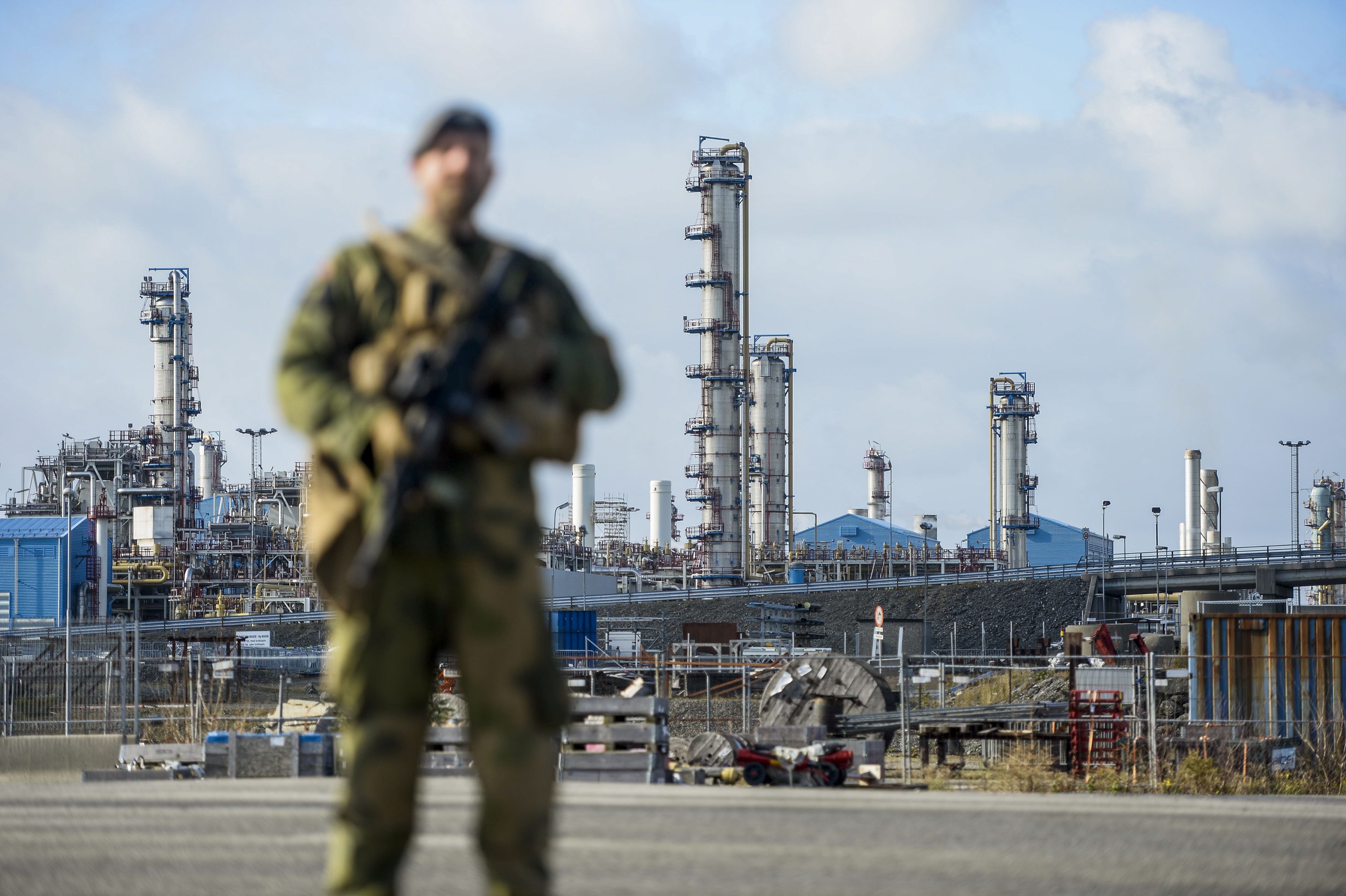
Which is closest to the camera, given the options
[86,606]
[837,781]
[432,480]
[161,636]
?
[432,480]

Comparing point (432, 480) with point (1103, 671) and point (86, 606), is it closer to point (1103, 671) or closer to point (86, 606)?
point (1103, 671)

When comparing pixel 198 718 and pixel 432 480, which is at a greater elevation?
pixel 432 480

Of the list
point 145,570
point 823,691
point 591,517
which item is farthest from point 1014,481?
point 823,691

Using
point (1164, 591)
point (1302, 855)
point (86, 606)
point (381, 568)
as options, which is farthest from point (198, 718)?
point (1164, 591)

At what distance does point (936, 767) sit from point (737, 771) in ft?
22.8

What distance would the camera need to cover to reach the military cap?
313 centimetres

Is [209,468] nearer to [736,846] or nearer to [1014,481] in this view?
[1014,481]

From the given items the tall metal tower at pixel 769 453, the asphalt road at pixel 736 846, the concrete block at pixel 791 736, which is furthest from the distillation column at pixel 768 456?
the asphalt road at pixel 736 846

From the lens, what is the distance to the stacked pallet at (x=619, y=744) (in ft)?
41.5

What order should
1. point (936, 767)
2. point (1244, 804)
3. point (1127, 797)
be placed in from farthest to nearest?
point (936, 767), point (1127, 797), point (1244, 804)

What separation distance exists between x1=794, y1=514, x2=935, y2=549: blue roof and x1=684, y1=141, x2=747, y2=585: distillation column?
34.2 meters

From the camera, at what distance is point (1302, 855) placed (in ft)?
17.8

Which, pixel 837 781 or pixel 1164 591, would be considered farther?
pixel 1164 591

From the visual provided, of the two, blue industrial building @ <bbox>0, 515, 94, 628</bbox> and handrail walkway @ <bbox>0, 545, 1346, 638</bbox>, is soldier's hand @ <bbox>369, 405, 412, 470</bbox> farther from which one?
blue industrial building @ <bbox>0, 515, 94, 628</bbox>
